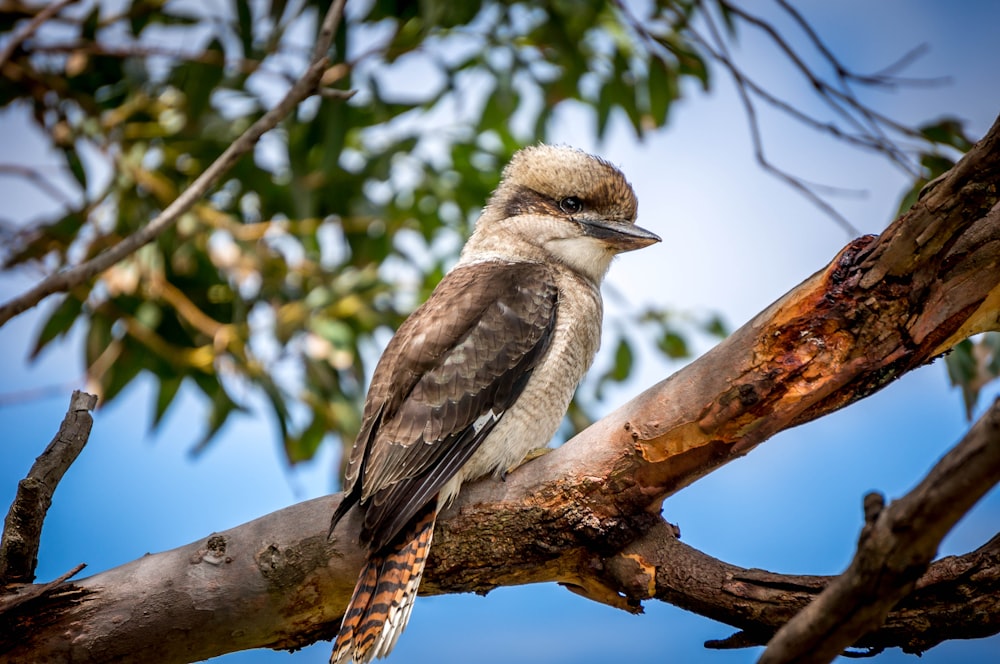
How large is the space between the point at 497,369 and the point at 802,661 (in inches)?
37.3

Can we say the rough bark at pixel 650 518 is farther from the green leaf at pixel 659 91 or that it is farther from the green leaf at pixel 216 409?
the green leaf at pixel 659 91

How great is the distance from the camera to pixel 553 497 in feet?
5.22

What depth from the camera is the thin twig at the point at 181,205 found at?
5.92 ft

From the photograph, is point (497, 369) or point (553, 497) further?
point (497, 369)

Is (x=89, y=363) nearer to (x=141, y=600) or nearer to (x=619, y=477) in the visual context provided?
(x=141, y=600)

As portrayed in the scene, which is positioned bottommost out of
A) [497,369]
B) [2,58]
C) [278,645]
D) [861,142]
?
[278,645]

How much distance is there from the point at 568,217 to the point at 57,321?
1552 millimetres

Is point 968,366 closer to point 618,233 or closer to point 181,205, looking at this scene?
point 618,233

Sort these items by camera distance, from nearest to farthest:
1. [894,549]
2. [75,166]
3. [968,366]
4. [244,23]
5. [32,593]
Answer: [894,549] → [32,593] → [968,366] → [244,23] → [75,166]

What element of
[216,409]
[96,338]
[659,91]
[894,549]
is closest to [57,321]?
[96,338]

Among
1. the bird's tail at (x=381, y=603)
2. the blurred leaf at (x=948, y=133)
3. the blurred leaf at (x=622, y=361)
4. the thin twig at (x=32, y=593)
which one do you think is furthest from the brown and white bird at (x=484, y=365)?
the blurred leaf at (x=622, y=361)

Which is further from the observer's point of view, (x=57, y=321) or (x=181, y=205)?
(x=57, y=321)

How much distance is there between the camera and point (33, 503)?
5.18 ft

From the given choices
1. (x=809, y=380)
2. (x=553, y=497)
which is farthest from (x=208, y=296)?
(x=809, y=380)
